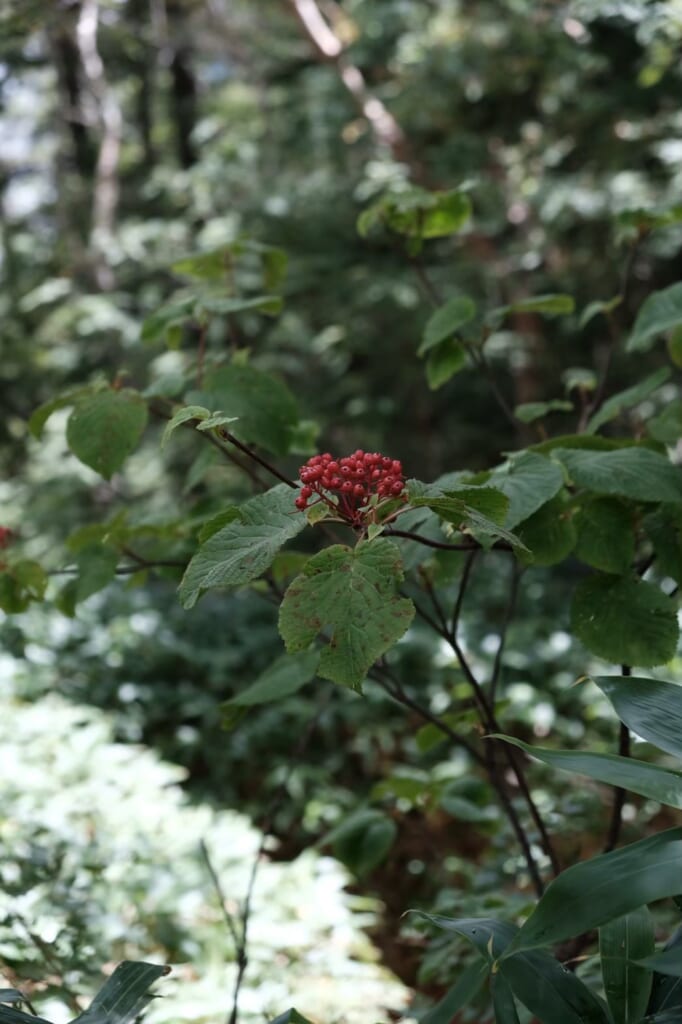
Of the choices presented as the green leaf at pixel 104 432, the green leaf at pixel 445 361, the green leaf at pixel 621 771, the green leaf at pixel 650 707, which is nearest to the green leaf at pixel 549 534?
the green leaf at pixel 650 707

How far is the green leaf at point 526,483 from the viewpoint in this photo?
1.03m

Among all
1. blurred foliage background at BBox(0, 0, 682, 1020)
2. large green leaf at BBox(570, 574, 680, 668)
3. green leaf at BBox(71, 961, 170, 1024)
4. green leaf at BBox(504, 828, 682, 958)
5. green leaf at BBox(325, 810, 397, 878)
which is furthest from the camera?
blurred foliage background at BBox(0, 0, 682, 1020)

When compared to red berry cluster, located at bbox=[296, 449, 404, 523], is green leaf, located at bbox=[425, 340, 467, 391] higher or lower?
lower

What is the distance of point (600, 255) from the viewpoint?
5.96 meters

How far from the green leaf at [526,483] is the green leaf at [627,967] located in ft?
1.52

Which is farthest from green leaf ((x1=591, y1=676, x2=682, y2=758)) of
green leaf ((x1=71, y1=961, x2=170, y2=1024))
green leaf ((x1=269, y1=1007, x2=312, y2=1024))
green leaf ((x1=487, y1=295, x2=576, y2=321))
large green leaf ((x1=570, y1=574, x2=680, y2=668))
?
green leaf ((x1=487, y1=295, x2=576, y2=321))

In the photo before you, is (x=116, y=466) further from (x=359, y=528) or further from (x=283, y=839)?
(x=283, y=839)

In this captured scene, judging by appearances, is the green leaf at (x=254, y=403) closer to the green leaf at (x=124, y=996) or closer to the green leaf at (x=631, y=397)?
the green leaf at (x=631, y=397)

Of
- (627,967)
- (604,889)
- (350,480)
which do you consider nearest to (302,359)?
(350,480)

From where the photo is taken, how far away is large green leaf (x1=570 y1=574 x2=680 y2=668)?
1.14m

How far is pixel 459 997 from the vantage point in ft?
3.41

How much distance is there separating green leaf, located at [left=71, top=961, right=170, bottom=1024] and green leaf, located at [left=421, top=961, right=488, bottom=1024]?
0.33 m

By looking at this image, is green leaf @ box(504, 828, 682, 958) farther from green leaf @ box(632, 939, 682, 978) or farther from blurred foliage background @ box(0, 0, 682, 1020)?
blurred foliage background @ box(0, 0, 682, 1020)

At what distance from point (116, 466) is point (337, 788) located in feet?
9.10
